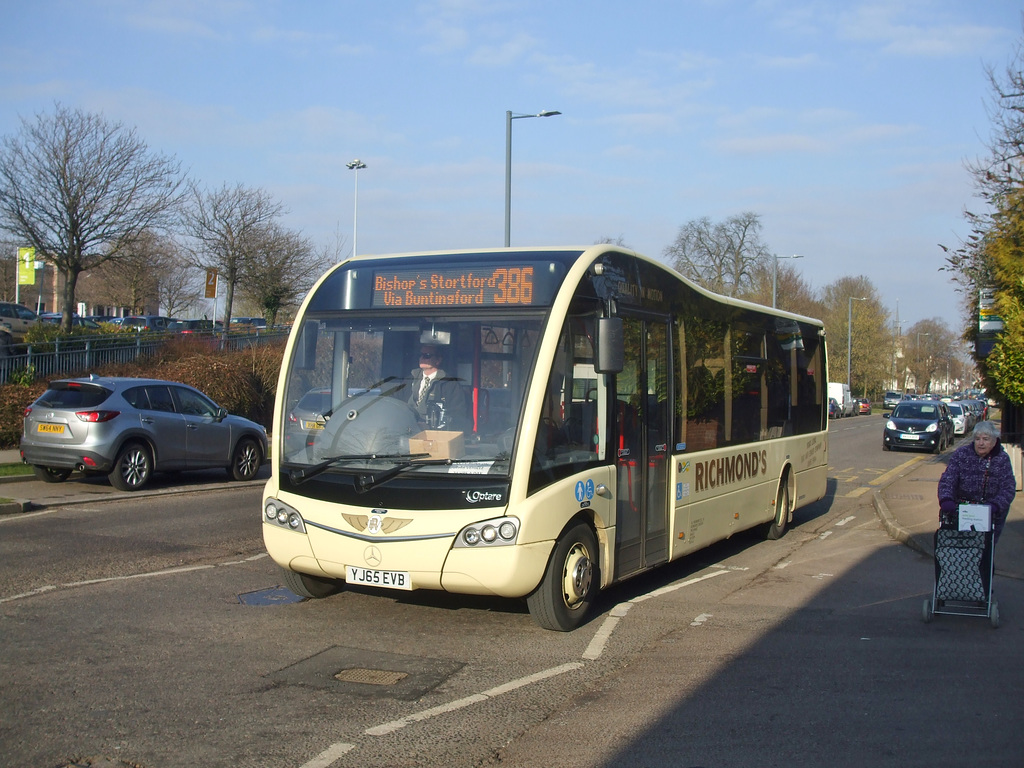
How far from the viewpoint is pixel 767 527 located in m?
12.5

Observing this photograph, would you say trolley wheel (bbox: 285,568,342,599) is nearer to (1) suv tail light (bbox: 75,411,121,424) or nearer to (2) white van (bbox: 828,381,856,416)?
(1) suv tail light (bbox: 75,411,121,424)

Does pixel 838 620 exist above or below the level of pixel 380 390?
below

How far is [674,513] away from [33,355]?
1938cm

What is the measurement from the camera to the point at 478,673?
19.8 ft

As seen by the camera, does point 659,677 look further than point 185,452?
No

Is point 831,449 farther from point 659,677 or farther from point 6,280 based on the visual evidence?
Answer: point 6,280

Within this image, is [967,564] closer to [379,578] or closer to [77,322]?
[379,578]

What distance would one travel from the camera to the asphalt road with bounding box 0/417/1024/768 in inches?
188

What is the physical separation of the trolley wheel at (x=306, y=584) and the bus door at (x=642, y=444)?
240 cm

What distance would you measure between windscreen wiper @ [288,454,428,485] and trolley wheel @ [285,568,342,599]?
3.32 ft

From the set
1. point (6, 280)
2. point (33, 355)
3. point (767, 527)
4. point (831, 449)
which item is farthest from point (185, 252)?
point (767, 527)

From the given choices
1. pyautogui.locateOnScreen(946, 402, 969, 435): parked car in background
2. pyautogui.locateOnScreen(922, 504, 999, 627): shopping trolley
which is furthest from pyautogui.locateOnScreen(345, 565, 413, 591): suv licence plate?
pyautogui.locateOnScreen(946, 402, 969, 435): parked car in background

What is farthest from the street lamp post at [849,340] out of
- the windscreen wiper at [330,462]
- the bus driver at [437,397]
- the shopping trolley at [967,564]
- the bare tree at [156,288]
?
the windscreen wiper at [330,462]

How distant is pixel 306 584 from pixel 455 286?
2706 mm
